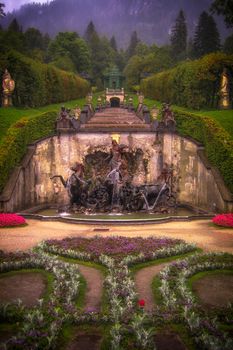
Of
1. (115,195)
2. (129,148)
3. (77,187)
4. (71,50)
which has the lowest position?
(115,195)

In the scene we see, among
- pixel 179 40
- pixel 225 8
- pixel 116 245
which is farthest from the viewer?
pixel 179 40

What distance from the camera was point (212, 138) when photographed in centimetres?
2698

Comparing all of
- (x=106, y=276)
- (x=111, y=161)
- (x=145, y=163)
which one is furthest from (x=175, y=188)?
(x=106, y=276)

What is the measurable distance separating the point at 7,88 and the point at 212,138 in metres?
18.4

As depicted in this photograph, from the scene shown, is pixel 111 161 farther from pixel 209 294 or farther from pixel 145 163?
pixel 209 294

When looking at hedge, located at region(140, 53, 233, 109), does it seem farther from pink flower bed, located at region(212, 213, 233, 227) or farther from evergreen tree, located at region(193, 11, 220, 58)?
evergreen tree, located at region(193, 11, 220, 58)

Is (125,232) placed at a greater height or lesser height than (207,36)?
lesser

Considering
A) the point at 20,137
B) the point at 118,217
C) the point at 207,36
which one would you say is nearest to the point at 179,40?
the point at 207,36

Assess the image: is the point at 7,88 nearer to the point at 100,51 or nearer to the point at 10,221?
the point at 10,221

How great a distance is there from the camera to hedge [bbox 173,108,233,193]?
981 inches

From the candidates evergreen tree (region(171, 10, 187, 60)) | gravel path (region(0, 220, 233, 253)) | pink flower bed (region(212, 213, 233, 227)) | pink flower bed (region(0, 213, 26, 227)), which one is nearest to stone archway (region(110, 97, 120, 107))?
evergreen tree (region(171, 10, 187, 60))

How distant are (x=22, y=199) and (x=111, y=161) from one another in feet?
19.5

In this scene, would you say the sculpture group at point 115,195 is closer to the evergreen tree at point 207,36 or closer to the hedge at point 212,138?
the hedge at point 212,138

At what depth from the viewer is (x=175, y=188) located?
30641 mm
